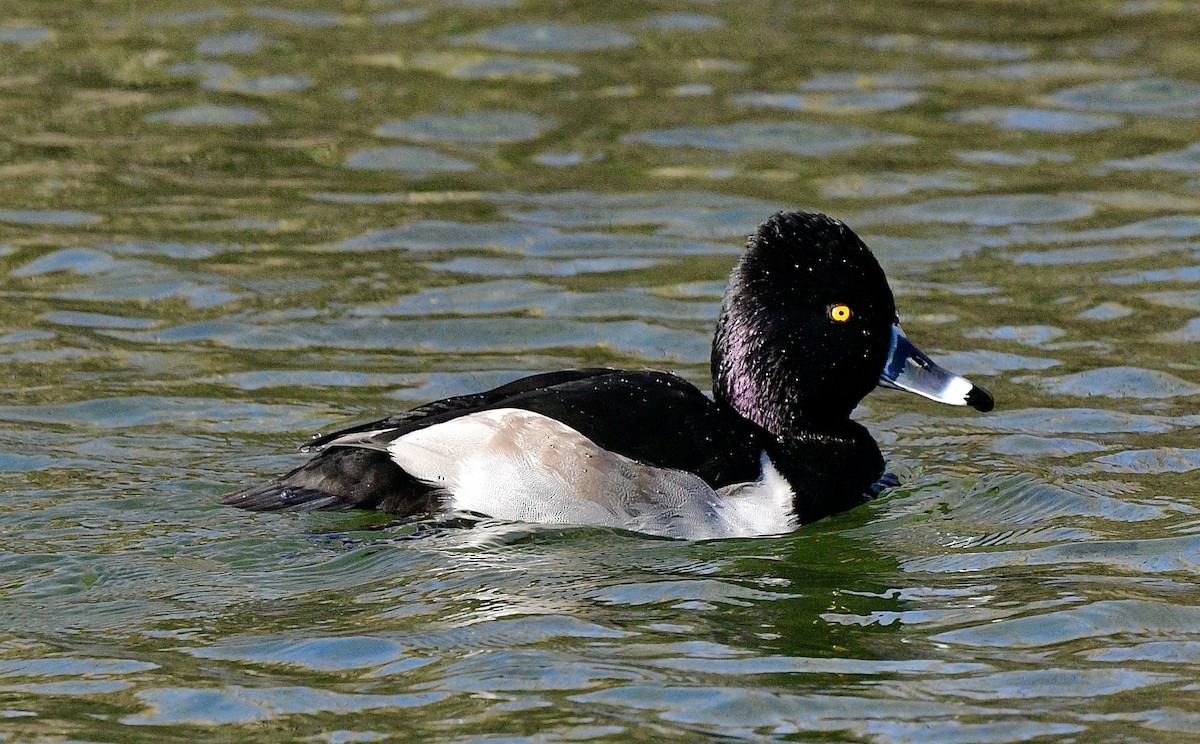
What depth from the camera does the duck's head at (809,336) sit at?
281 inches

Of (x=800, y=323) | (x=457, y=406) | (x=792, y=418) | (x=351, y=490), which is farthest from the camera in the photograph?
(x=792, y=418)

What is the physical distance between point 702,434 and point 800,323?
66 centimetres

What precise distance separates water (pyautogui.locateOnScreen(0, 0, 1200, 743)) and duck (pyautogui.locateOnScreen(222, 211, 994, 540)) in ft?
0.41

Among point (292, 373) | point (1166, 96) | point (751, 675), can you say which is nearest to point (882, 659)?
point (751, 675)

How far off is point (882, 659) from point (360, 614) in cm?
169

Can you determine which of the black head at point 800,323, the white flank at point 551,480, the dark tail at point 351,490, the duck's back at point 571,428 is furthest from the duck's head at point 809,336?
the dark tail at point 351,490

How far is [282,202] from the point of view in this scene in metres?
11.1

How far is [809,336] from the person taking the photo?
7.21 metres

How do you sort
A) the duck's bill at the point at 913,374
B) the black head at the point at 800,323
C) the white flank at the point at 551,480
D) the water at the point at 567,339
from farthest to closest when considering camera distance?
the duck's bill at the point at 913,374 < the black head at the point at 800,323 < the white flank at the point at 551,480 < the water at the point at 567,339

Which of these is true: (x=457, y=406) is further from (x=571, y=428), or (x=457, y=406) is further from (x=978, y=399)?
(x=978, y=399)

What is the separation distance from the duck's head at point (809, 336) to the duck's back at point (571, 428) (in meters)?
0.35

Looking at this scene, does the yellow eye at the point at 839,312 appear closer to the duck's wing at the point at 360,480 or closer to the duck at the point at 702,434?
the duck at the point at 702,434

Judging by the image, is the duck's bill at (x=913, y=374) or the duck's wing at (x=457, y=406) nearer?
the duck's wing at (x=457, y=406)

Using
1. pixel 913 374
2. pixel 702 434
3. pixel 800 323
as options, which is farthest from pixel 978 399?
pixel 702 434
